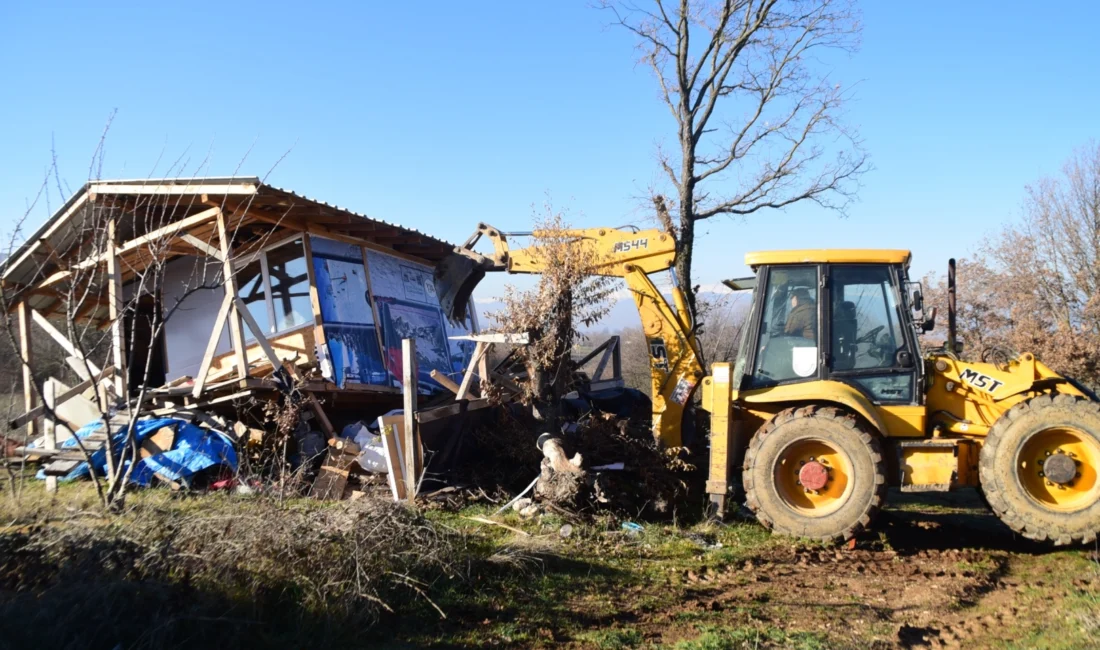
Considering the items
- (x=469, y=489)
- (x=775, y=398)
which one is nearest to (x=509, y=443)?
(x=469, y=489)

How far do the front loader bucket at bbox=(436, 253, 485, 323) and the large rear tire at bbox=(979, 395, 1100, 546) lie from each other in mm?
7210

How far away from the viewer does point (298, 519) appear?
6.02 m

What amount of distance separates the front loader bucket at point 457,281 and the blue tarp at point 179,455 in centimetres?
429

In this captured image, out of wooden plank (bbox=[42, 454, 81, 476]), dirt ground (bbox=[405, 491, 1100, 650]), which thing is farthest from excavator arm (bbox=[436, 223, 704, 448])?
wooden plank (bbox=[42, 454, 81, 476])

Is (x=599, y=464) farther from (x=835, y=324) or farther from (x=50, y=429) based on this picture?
(x=50, y=429)

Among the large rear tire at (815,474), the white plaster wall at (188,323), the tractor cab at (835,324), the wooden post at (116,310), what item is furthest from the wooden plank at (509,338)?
the white plaster wall at (188,323)

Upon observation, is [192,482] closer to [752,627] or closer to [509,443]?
[509,443]

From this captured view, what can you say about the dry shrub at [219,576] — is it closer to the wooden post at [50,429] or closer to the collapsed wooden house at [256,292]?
the wooden post at [50,429]

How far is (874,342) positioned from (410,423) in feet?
16.0

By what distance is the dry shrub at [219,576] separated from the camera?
4586mm

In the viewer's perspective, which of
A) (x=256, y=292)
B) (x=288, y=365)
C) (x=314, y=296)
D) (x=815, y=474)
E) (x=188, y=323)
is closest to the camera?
(x=815, y=474)

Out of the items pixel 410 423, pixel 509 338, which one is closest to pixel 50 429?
pixel 410 423

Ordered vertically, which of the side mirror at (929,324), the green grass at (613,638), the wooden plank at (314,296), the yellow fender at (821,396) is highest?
the wooden plank at (314,296)

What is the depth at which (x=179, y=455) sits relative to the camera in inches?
396
